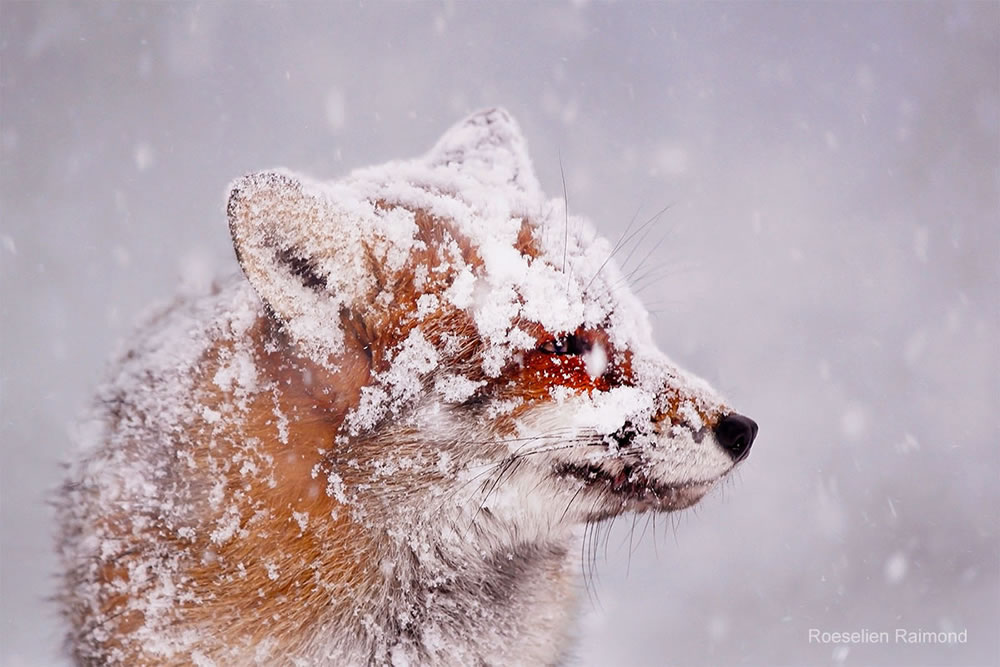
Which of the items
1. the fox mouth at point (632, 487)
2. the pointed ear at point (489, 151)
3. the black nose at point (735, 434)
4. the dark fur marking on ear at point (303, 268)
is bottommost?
the fox mouth at point (632, 487)

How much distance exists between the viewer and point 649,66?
30.7ft

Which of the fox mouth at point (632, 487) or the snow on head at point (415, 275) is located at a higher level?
the snow on head at point (415, 275)

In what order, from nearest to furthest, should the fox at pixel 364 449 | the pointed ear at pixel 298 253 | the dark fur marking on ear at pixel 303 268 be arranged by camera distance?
the pointed ear at pixel 298 253, the dark fur marking on ear at pixel 303 268, the fox at pixel 364 449

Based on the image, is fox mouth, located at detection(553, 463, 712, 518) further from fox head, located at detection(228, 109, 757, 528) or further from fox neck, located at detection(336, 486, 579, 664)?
fox neck, located at detection(336, 486, 579, 664)

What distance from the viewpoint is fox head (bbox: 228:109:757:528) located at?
2.61 meters

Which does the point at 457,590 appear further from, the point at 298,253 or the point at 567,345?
the point at 298,253

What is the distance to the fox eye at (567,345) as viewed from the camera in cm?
271

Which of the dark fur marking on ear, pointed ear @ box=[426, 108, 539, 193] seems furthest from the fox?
pointed ear @ box=[426, 108, 539, 193]

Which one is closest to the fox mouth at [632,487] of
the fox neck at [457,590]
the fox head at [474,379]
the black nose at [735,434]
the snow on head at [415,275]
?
the fox head at [474,379]

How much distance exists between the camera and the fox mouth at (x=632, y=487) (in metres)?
2.78

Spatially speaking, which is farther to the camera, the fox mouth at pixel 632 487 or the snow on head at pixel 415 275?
the fox mouth at pixel 632 487

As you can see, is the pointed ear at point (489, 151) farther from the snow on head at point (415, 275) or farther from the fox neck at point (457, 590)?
the fox neck at point (457, 590)

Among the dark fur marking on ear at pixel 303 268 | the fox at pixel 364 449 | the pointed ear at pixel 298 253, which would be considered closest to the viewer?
the pointed ear at pixel 298 253

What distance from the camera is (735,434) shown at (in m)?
2.73
